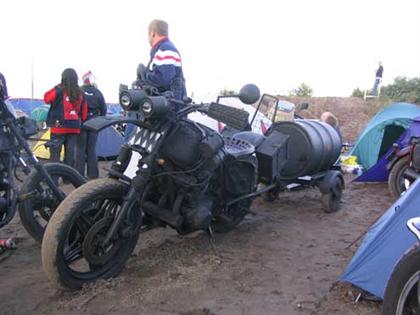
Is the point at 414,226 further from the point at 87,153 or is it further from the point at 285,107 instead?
the point at 285,107

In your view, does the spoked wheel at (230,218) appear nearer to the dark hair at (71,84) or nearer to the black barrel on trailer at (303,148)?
the black barrel on trailer at (303,148)

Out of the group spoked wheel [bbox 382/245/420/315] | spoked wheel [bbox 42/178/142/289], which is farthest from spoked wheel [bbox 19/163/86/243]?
spoked wheel [bbox 382/245/420/315]

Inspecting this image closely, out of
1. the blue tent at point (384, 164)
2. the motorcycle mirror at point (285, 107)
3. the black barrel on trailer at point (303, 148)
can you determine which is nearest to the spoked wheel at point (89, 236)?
the black barrel on trailer at point (303, 148)

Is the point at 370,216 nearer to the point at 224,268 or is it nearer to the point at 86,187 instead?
the point at 224,268

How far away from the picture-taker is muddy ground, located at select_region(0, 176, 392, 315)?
11.4 feet

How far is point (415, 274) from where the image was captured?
2.47 metres

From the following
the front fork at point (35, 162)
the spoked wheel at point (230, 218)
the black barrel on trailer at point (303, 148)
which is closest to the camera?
the front fork at point (35, 162)

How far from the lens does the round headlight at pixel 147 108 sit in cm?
380

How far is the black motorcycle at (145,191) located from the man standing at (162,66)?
802mm

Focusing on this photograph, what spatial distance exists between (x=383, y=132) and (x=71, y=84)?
6.59 meters

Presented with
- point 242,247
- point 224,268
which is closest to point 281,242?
point 242,247

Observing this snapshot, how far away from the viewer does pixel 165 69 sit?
4.93 metres

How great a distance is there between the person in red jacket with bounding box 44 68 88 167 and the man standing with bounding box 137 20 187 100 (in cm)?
228

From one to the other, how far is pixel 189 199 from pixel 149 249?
76 centimetres
